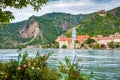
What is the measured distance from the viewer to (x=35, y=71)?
36.9 feet

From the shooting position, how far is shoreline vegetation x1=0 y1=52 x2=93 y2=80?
11.1m

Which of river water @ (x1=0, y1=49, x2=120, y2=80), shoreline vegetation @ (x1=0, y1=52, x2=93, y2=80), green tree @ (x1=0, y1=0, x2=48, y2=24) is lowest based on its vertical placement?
river water @ (x1=0, y1=49, x2=120, y2=80)

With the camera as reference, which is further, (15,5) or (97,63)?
(97,63)

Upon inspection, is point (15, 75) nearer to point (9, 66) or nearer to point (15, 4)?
point (9, 66)

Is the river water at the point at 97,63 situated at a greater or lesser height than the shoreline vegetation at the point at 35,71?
lesser

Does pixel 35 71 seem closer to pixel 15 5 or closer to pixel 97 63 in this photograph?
pixel 15 5

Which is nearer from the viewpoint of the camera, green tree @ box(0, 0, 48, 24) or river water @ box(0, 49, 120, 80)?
green tree @ box(0, 0, 48, 24)

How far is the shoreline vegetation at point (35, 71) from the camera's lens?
36.5 feet

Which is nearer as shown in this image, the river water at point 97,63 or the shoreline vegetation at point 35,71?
the shoreline vegetation at point 35,71

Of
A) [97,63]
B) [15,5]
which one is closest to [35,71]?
[15,5]

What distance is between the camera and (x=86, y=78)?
11.1 metres

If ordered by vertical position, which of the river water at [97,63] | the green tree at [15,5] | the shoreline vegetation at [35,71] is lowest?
the river water at [97,63]

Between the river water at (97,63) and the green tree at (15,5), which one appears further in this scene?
the river water at (97,63)

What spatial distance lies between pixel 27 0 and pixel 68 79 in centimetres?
260
